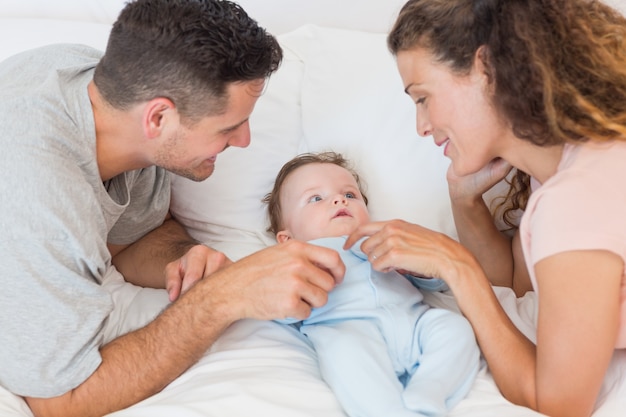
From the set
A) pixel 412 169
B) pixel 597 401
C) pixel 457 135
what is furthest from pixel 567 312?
pixel 412 169

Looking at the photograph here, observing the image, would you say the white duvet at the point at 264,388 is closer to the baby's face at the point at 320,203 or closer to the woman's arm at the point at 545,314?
the woman's arm at the point at 545,314

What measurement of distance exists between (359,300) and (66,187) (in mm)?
708

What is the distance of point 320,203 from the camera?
1.99 metres

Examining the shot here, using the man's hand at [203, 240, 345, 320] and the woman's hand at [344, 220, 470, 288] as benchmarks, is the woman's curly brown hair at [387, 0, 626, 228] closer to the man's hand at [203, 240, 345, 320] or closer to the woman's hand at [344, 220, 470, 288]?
the woman's hand at [344, 220, 470, 288]

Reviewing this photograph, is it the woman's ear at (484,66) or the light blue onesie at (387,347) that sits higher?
the woman's ear at (484,66)

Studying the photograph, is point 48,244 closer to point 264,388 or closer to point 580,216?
point 264,388

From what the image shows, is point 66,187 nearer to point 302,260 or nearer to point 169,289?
point 169,289

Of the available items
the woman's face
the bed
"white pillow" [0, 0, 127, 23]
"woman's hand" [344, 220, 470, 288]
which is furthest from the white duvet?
"white pillow" [0, 0, 127, 23]

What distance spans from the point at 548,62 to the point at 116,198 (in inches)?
43.9

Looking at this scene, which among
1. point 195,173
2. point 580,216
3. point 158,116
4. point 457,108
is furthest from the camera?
point 195,173

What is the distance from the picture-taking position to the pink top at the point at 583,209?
1.37 m

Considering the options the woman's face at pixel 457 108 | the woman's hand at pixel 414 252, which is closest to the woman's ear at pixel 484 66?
the woman's face at pixel 457 108

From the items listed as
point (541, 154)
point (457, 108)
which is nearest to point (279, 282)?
point (457, 108)

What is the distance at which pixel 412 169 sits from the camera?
2.20 metres
